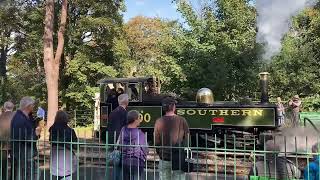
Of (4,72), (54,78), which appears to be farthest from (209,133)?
(4,72)

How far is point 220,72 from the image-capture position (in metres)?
24.2

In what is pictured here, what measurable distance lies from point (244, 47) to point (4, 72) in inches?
857

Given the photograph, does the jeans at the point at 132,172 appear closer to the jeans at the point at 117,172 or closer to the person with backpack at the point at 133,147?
the person with backpack at the point at 133,147

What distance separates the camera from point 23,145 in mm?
7109

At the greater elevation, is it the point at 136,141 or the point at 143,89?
the point at 143,89

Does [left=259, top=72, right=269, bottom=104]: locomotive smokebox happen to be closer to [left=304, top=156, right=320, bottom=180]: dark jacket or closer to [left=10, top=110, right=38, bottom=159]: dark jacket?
[left=10, top=110, right=38, bottom=159]: dark jacket

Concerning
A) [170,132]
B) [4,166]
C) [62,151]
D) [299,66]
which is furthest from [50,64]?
[299,66]

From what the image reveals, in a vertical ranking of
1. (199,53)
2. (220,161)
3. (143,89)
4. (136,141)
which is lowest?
(220,161)

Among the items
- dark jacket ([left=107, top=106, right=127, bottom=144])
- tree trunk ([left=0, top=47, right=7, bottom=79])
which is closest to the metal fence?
dark jacket ([left=107, top=106, right=127, bottom=144])

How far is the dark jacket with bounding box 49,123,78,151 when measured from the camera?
257 inches

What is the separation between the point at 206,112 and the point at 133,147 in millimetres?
9068

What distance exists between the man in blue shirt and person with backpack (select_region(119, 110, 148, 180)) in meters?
1.41

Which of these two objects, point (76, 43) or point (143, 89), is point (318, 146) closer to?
point (143, 89)

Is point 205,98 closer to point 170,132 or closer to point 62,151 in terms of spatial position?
point 170,132
